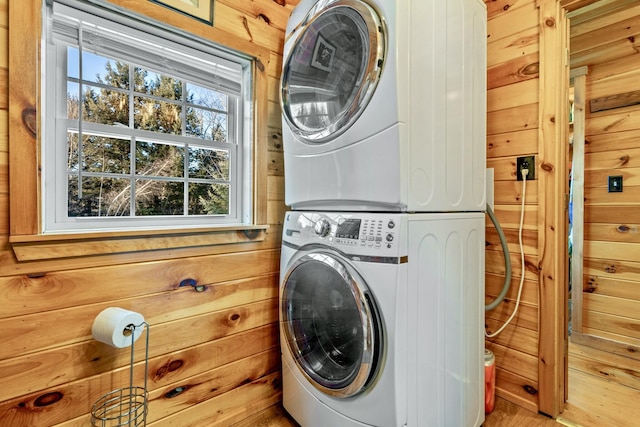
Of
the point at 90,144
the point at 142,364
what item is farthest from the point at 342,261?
the point at 90,144

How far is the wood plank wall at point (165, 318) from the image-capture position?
1.03 meters

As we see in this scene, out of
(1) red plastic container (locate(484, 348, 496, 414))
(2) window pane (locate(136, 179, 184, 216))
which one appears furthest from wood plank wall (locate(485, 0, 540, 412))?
(2) window pane (locate(136, 179, 184, 216))

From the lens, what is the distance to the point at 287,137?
150 cm

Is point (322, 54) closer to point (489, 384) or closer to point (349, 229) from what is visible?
point (349, 229)

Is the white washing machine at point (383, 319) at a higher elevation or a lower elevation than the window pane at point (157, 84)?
lower

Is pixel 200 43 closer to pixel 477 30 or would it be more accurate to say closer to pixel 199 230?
pixel 199 230

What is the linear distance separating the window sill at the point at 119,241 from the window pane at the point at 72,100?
454mm

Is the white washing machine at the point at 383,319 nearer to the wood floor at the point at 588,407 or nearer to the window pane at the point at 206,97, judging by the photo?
the wood floor at the point at 588,407

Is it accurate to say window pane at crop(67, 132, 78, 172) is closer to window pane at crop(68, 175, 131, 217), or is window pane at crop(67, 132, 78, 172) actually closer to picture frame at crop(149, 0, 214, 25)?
window pane at crop(68, 175, 131, 217)

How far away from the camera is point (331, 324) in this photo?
4.32 ft

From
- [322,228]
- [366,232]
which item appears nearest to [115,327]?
[322,228]

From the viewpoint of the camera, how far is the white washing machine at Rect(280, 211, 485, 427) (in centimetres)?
108

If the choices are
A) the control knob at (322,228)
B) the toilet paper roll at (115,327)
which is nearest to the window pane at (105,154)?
the toilet paper roll at (115,327)

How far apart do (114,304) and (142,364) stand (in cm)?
26
